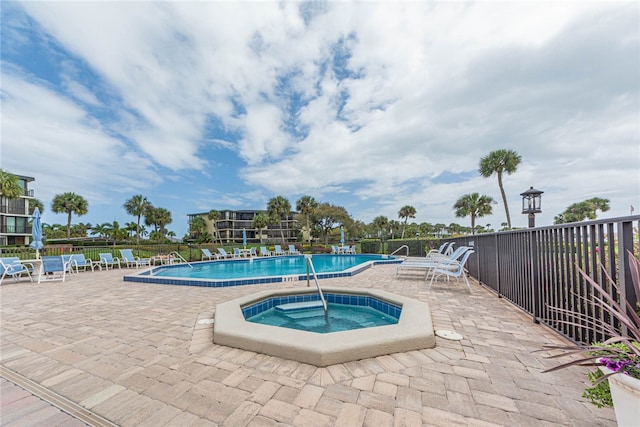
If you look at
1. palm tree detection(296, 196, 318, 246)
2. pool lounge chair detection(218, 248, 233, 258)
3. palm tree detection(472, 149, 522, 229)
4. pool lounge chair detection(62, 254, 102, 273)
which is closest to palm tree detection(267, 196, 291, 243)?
palm tree detection(296, 196, 318, 246)

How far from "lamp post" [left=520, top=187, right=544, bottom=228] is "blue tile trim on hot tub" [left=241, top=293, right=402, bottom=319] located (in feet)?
21.3

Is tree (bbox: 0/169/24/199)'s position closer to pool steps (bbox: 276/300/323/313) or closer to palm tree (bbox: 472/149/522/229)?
pool steps (bbox: 276/300/323/313)

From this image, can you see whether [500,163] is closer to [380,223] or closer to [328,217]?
[328,217]

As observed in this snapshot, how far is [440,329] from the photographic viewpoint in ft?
9.26

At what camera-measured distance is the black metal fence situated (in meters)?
1.77

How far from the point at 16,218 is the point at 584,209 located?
61256mm

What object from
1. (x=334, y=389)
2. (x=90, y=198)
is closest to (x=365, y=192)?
(x=334, y=389)

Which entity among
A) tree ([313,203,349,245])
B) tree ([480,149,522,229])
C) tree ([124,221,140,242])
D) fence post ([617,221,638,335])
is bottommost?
fence post ([617,221,638,335])

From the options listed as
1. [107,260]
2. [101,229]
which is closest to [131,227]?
[101,229]

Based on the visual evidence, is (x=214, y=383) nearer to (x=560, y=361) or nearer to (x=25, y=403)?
(x=25, y=403)

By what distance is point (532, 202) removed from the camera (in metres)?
7.66

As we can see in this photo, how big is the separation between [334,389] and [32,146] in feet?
64.5

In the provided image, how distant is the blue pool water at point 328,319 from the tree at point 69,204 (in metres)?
42.6

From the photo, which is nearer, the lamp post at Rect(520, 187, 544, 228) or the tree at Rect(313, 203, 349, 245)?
the lamp post at Rect(520, 187, 544, 228)
